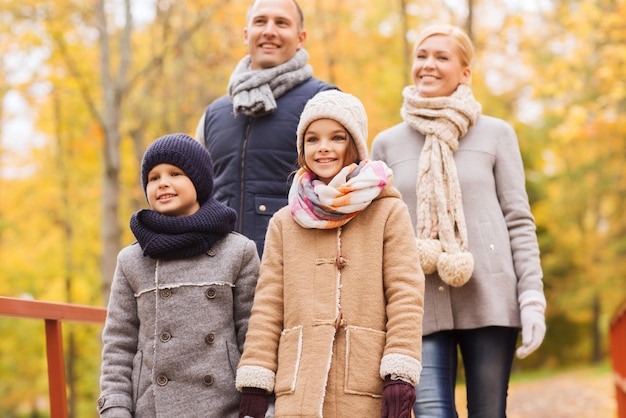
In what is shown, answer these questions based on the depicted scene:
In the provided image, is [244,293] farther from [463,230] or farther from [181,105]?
[181,105]

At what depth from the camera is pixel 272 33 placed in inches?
154

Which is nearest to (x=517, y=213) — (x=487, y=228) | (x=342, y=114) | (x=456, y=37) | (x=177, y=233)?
(x=487, y=228)

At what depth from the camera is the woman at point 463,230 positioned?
3.49 m

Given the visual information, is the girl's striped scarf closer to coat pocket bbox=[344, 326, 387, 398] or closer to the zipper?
coat pocket bbox=[344, 326, 387, 398]

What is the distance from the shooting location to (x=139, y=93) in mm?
14930

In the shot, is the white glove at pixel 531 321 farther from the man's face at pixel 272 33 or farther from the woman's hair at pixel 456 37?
the man's face at pixel 272 33

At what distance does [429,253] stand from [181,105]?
12.1 m

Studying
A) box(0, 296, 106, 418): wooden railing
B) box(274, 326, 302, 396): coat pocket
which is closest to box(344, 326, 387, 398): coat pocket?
box(274, 326, 302, 396): coat pocket

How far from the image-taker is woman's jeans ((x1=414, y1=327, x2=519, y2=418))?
344 centimetres

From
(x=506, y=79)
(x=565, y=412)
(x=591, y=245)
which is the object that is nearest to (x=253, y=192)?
(x=565, y=412)

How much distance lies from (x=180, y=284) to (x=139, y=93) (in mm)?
12478

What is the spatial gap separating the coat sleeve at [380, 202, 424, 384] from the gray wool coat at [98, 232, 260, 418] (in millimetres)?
556

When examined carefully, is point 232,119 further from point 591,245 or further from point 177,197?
point 591,245

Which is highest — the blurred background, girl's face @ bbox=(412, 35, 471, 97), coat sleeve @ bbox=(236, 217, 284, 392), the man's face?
the blurred background
